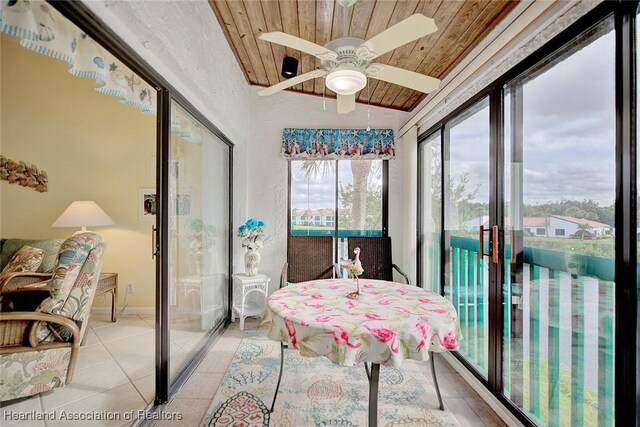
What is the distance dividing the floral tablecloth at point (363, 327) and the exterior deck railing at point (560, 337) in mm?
534

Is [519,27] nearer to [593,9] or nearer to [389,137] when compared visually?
[593,9]

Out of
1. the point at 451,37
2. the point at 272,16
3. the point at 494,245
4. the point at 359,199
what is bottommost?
the point at 494,245

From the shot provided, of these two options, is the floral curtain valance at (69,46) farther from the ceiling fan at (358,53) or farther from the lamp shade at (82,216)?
the lamp shade at (82,216)

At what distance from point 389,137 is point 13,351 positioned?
146 inches

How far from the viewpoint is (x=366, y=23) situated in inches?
81.5

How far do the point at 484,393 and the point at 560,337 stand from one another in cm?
75

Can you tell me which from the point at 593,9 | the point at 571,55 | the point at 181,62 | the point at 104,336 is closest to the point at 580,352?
the point at 571,55

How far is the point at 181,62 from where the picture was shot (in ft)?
5.71

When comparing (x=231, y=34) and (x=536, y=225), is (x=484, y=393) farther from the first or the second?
(x=231, y=34)

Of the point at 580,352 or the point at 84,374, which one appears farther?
the point at 84,374

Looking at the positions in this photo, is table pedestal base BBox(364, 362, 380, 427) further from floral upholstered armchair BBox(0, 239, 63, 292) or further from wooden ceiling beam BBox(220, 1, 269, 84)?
floral upholstered armchair BBox(0, 239, 63, 292)

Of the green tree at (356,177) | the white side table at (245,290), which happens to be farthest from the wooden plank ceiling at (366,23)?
the white side table at (245,290)

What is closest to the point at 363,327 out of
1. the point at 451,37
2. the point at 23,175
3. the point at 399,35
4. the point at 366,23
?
the point at 399,35

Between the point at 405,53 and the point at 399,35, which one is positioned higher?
the point at 405,53
